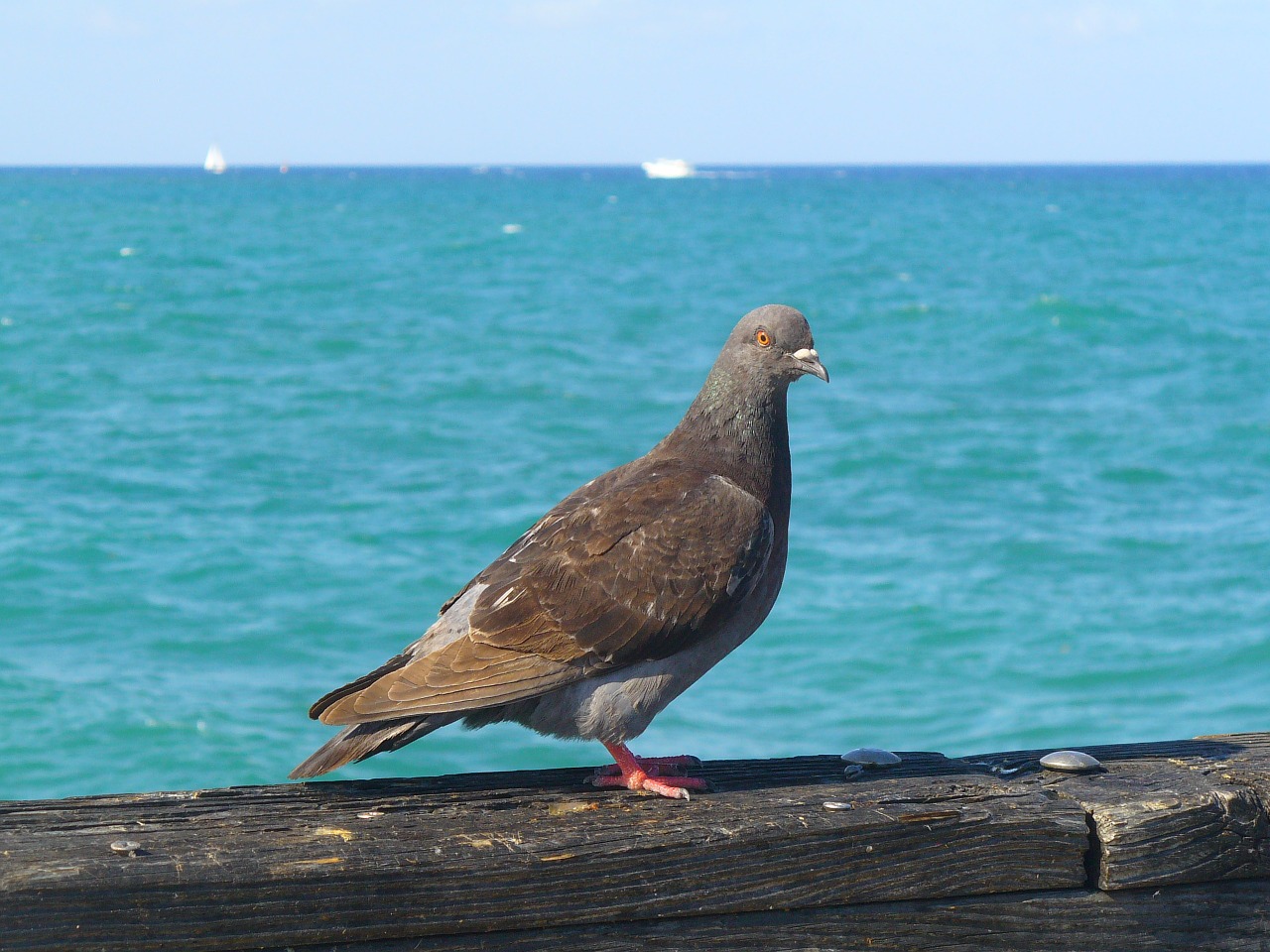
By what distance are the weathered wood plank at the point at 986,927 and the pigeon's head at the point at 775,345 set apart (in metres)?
1.89

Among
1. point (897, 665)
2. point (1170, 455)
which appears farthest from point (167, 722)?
point (1170, 455)

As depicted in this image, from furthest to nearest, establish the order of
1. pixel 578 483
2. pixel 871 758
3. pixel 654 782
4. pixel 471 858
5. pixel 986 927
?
1. pixel 578 483
2. pixel 871 758
3. pixel 654 782
4. pixel 986 927
5. pixel 471 858

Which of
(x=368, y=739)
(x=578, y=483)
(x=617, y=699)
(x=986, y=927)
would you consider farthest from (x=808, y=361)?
(x=578, y=483)

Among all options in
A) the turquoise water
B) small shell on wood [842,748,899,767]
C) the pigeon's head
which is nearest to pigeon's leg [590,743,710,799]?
small shell on wood [842,748,899,767]

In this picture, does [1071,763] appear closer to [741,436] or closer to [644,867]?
[644,867]

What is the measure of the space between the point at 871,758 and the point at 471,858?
115cm

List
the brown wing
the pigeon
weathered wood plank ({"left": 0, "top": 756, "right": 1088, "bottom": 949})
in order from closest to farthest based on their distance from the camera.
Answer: weathered wood plank ({"left": 0, "top": 756, "right": 1088, "bottom": 949}) → the pigeon → the brown wing

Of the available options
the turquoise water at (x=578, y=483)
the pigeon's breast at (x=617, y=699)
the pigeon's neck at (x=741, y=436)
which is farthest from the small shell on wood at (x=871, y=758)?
the turquoise water at (x=578, y=483)

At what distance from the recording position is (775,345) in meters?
4.02

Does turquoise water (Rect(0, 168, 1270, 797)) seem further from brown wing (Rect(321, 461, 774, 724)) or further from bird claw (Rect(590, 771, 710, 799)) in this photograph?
bird claw (Rect(590, 771, 710, 799))

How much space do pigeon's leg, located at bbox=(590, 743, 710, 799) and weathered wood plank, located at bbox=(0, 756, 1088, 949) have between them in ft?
0.45

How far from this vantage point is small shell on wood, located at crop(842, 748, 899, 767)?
305 centimetres

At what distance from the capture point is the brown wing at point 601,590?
3254mm

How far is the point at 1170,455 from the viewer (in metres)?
19.8
